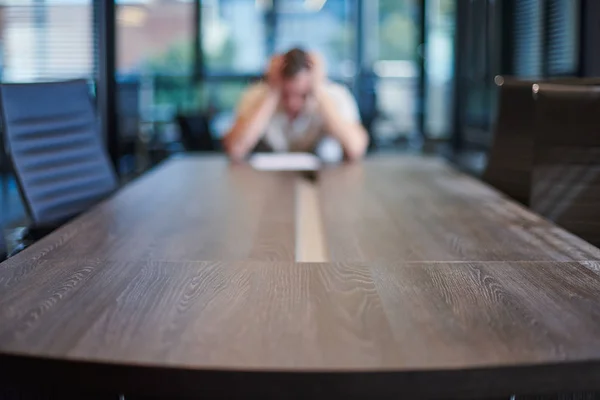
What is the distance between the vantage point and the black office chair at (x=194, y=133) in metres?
5.86

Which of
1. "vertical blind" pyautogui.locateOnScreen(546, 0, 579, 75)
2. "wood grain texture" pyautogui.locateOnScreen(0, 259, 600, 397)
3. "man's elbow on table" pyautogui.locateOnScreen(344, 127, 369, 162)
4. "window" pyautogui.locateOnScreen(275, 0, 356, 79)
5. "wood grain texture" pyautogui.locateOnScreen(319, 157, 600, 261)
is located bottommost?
"wood grain texture" pyautogui.locateOnScreen(319, 157, 600, 261)

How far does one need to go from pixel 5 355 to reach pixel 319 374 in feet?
1.30

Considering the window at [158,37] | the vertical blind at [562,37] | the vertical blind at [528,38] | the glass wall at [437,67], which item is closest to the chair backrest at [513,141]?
the vertical blind at [562,37]

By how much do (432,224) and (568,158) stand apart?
622 mm

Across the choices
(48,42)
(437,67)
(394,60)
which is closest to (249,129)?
(48,42)

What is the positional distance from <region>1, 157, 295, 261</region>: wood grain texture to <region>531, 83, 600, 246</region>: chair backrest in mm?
782

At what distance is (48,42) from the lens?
602 centimetres

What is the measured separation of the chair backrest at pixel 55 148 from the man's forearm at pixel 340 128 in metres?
1.12

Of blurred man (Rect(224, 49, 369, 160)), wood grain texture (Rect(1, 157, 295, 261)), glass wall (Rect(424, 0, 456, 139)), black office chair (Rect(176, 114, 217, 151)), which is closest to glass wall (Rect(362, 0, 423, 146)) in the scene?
glass wall (Rect(424, 0, 456, 139))

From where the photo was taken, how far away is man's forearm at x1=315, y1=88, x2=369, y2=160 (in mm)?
3709

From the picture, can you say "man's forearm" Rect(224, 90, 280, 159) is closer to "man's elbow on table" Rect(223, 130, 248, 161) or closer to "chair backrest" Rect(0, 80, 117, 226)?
"man's elbow on table" Rect(223, 130, 248, 161)

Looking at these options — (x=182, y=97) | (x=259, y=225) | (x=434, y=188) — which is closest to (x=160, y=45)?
(x=182, y=97)

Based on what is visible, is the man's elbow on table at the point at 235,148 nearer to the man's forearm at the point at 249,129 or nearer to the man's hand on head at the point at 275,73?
Answer: the man's forearm at the point at 249,129

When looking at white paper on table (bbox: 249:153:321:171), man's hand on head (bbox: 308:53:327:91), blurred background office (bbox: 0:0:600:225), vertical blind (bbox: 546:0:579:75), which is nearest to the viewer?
white paper on table (bbox: 249:153:321:171)
